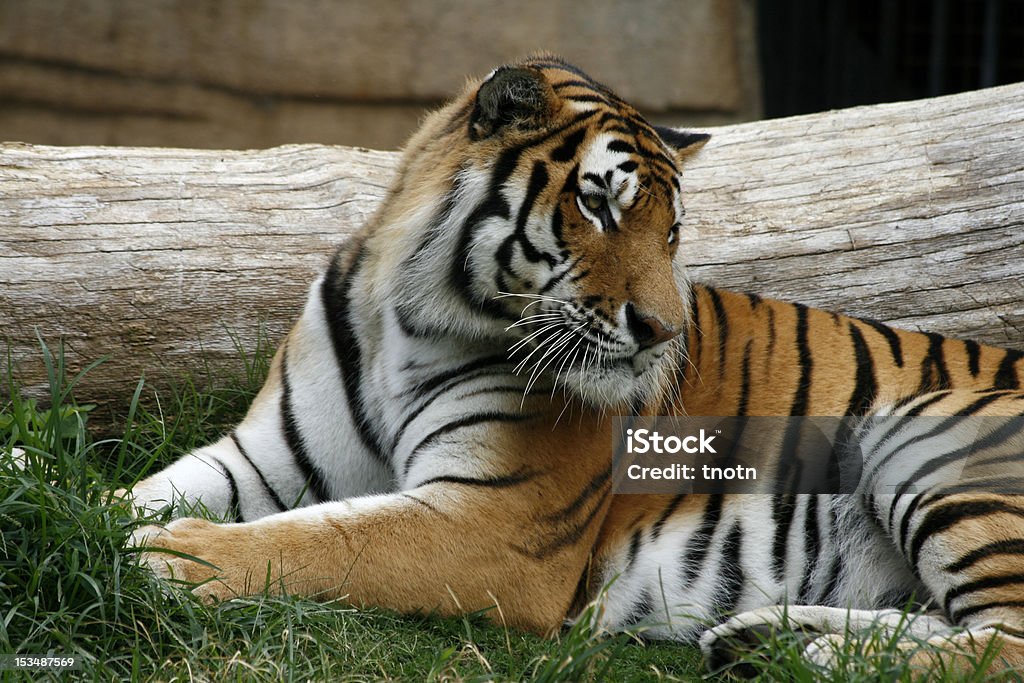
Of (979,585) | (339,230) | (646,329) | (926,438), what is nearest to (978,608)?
(979,585)

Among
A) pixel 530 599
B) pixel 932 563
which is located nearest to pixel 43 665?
pixel 530 599

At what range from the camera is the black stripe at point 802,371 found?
3.08 m

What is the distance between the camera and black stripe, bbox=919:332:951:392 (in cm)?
309

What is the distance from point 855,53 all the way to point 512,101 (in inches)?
247

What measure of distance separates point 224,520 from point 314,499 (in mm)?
258

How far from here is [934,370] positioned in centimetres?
312

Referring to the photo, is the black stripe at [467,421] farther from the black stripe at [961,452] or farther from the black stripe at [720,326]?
the black stripe at [961,452]

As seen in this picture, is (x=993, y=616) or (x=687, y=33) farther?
(x=687, y=33)

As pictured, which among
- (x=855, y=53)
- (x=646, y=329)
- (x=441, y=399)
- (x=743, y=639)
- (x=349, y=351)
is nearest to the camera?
(x=743, y=639)

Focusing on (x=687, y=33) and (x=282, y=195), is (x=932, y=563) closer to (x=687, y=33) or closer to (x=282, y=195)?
(x=282, y=195)

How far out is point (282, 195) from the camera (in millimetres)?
4070

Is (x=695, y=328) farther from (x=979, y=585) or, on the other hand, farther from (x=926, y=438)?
(x=979, y=585)

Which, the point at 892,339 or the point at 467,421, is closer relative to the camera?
the point at 467,421

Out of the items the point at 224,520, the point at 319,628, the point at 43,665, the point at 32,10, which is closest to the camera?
the point at 43,665
